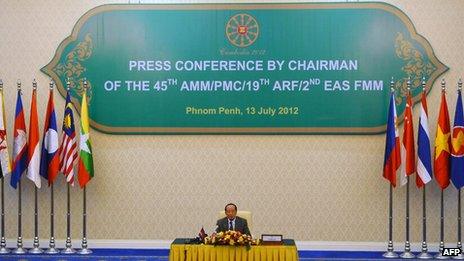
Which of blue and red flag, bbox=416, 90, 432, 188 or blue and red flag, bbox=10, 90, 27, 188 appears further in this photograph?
blue and red flag, bbox=10, 90, 27, 188

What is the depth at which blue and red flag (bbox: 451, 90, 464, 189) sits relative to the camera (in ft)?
30.1

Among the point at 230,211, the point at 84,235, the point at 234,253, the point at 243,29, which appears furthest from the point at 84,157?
the point at 234,253

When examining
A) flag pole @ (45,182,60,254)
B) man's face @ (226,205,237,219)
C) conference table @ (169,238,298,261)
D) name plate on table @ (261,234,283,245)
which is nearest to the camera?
conference table @ (169,238,298,261)

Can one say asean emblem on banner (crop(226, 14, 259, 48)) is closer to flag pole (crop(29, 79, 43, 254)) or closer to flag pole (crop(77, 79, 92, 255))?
A: flag pole (crop(77, 79, 92, 255))

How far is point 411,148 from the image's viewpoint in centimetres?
929

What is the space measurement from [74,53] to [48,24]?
20.0 inches

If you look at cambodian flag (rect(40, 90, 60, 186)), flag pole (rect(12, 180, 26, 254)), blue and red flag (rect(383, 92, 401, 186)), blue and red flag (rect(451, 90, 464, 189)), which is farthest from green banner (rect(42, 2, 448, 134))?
flag pole (rect(12, 180, 26, 254))

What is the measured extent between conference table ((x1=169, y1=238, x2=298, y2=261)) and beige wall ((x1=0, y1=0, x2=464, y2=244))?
2.31 meters

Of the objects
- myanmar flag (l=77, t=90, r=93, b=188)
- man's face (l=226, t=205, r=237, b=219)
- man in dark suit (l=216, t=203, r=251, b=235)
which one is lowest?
man in dark suit (l=216, t=203, r=251, b=235)

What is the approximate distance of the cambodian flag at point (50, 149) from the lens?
31.1 feet

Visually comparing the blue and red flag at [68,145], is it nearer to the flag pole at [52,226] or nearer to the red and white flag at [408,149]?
the flag pole at [52,226]

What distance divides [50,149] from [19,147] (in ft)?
1.28

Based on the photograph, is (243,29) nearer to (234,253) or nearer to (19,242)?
(234,253)

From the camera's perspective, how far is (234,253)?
734 cm
